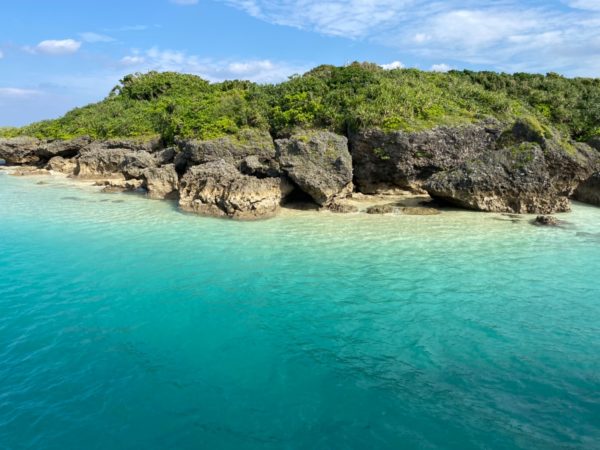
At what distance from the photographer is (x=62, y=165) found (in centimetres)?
3853

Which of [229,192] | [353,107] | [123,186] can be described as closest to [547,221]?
[353,107]

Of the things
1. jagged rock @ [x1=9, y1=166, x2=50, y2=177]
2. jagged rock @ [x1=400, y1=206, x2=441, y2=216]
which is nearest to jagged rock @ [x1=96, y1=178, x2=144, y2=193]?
jagged rock @ [x1=9, y1=166, x2=50, y2=177]

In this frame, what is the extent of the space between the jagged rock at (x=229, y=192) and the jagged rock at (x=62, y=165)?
20.2m

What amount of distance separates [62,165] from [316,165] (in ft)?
90.6

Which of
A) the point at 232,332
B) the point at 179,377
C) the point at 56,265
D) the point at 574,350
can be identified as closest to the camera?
the point at 179,377

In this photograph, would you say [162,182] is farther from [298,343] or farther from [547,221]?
[547,221]

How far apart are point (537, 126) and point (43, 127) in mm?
46757

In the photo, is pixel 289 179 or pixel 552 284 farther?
pixel 289 179

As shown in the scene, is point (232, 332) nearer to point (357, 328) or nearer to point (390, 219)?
point (357, 328)

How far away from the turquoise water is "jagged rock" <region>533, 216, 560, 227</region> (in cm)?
270

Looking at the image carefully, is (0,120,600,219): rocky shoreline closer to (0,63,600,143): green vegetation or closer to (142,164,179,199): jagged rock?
(142,164,179,199): jagged rock

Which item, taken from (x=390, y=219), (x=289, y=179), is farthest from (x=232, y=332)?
(x=289, y=179)

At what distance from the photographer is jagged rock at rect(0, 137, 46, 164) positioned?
41438 mm

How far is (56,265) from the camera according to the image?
13.7 meters
